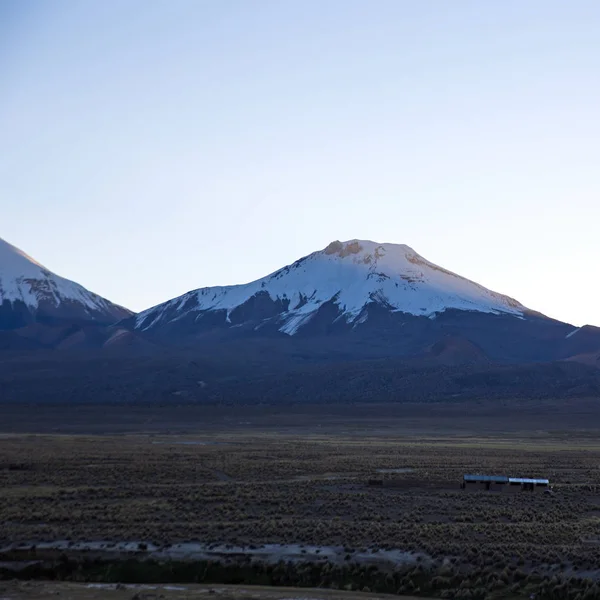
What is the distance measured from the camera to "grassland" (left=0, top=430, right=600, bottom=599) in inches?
Answer: 1073

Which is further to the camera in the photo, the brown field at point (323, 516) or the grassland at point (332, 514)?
the brown field at point (323, 516)

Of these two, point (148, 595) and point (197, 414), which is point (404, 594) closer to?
point (148, 595)

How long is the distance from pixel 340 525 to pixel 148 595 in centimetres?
896

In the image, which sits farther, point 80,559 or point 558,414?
point 558,414

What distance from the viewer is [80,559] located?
29172 millimetres

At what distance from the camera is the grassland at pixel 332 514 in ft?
89.5

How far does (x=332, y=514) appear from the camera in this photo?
3591 cm

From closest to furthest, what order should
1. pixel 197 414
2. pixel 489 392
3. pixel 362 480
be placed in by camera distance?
pixel 362 480 < pixel 197 414 < pixel 489 392

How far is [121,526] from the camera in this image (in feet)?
108

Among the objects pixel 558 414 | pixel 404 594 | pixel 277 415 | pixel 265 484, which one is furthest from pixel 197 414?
pixel 404 594

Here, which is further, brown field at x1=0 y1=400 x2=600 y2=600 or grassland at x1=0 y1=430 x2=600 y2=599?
brown field at x1=0 y1=400 x2=600 y2=600

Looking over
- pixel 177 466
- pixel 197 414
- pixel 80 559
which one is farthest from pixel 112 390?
pixel 80 559

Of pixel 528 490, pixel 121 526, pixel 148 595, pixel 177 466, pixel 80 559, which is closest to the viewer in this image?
pixel 148 595

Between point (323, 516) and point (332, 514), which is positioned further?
Answer: point (332, 514)
